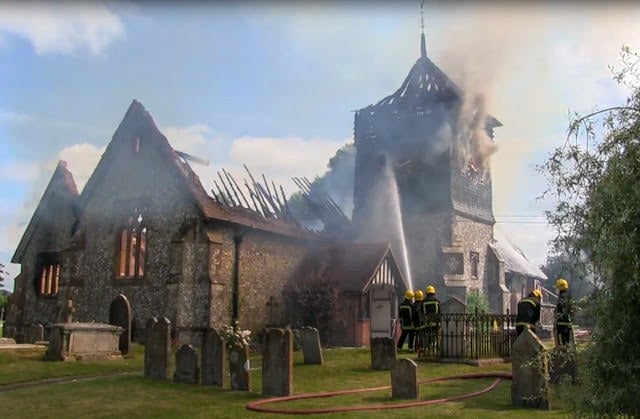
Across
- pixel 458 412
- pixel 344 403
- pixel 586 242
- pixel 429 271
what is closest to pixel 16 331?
pixel 429 271

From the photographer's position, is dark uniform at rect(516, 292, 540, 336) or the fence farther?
the fence

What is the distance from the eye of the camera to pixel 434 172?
36.7 metres

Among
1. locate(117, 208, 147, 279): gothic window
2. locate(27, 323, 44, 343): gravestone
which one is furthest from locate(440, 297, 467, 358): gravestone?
locate(27, 323, 44, 343): gravestone

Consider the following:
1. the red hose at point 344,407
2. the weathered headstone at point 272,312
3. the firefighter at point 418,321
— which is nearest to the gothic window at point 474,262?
the weathered headstone at point 272,312

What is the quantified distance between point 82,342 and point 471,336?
1150 centimetres

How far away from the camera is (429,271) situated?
35344mm

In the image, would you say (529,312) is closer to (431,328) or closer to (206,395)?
(431,328)

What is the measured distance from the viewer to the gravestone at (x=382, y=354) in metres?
16.5

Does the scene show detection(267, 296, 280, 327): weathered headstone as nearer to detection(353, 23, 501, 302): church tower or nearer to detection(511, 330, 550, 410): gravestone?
detection(353, 23, 501, 302): church tower

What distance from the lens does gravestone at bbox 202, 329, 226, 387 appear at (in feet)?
45.8

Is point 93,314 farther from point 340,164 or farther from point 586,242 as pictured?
point 340,164

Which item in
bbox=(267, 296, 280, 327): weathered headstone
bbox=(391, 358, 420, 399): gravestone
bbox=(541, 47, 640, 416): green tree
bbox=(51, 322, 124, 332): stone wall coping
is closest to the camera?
bbox=(541, 47, 640, 416): green tree

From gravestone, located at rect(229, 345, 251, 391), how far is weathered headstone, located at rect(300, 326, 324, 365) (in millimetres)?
4916

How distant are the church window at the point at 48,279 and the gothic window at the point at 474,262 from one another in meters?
21.9
